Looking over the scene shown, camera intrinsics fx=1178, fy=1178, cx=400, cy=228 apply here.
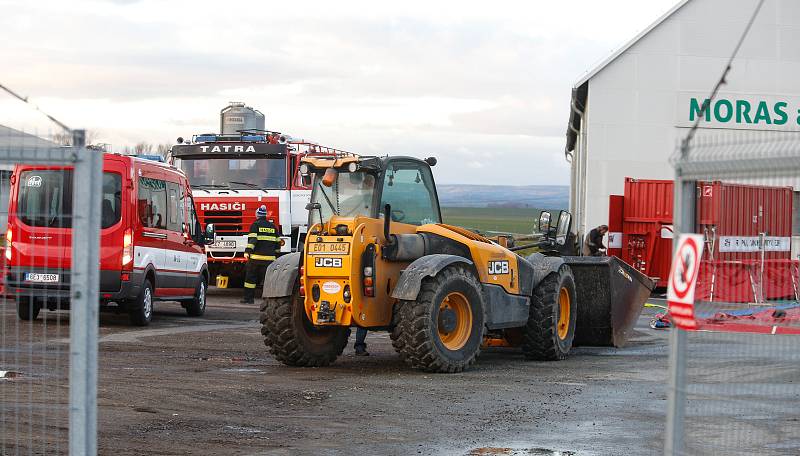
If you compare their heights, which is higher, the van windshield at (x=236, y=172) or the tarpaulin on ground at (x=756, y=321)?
the van windshield at (x=236, y=172)

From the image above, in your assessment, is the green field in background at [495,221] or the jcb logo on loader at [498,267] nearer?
the jcb logo on loader at [498,267]

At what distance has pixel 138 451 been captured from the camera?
811cm

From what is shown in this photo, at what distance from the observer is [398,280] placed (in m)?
12.5

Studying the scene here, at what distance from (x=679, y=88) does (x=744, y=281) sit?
24879mm

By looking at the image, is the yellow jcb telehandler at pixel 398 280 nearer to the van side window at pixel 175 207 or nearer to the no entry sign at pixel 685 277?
the van side window at pixel 175 207

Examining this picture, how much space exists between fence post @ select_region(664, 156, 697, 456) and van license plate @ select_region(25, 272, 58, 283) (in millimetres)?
3173

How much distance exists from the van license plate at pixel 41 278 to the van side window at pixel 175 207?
1161 cm

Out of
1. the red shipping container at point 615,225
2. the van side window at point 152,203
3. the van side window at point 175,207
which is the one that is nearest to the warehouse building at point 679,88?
the red shipping container at point 615,225

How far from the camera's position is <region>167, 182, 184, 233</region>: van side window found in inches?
719

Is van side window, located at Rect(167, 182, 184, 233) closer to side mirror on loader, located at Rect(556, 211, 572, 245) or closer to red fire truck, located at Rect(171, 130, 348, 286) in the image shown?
red fire truck, located at Rect(171, 130, 348, 286)

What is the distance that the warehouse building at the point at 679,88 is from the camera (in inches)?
1201

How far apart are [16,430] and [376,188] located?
18.2 feet

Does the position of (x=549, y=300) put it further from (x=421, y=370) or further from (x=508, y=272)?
(x=421, y=370)

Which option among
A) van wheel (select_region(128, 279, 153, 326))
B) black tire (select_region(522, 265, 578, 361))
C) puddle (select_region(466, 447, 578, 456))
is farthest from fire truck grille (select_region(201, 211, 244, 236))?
puddle (select_region(466, 447, 578, 456))
